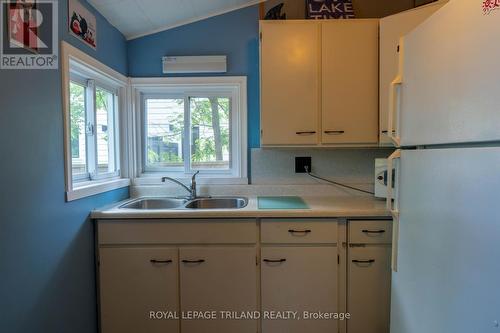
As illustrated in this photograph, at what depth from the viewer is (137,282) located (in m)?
1.65

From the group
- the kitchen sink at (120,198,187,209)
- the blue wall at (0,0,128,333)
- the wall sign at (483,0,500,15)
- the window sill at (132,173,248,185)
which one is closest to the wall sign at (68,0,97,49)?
the blue wall at (0,0,128,333)

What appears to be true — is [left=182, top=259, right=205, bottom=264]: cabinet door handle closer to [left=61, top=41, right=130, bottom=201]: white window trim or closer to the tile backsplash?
[left=61, top=41, right=130, bottom=201]: white window trim

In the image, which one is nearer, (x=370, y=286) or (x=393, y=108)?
(x=393, y=108)

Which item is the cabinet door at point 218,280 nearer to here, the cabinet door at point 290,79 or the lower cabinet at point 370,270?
the lower cabinet at point 370,270

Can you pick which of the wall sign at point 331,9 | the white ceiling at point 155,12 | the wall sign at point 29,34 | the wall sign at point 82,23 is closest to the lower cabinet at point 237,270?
the wall sign at point 29,34

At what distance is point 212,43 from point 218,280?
1.71 meters

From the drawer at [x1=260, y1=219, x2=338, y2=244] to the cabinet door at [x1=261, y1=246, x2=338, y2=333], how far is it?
5 cm

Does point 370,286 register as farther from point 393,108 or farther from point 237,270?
point 393,108

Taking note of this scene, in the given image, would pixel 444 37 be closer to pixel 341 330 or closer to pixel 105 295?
pixel 341 330

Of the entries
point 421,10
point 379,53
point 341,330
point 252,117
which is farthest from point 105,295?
point 421,10

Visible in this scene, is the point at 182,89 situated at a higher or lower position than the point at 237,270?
higher

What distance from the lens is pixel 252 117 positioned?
222cm

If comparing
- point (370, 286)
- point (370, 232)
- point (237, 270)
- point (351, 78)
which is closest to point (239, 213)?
point (237, 270)

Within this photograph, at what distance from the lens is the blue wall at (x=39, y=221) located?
1069 mm
